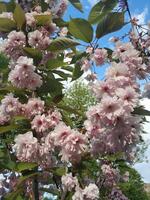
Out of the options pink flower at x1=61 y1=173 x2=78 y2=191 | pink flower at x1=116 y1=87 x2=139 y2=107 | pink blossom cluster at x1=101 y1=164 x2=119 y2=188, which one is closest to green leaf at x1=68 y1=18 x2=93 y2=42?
pink flower at x1=116 y1=87 x2=139 y2=107

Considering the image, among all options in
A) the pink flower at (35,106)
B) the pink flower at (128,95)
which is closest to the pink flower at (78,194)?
the pink flower at (35,106)

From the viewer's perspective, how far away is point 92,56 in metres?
2.80

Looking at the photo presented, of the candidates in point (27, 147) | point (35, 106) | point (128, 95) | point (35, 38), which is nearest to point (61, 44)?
point (35, 38)

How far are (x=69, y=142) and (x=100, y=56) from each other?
674 mm

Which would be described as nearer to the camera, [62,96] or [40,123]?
[40,123]

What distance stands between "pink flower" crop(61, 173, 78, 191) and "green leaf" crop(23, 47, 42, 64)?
2.41ft

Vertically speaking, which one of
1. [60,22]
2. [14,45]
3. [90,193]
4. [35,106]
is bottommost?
[90,193]

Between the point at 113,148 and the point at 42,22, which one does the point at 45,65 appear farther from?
the point at 113,148

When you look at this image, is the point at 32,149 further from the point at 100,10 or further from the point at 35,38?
the point at 100,10

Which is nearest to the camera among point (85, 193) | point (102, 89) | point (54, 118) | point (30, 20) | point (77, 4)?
point (102, 89)

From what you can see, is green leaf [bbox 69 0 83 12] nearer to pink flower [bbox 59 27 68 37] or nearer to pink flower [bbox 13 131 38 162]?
pink flower [bbox 59 27 68 37]

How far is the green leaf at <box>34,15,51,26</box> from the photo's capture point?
3117mm

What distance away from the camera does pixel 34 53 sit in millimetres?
2850

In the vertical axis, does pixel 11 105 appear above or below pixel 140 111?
above
